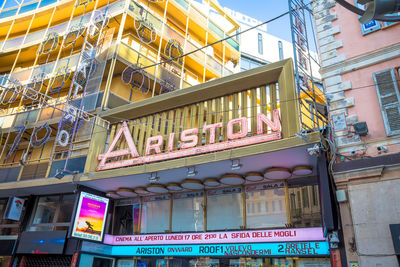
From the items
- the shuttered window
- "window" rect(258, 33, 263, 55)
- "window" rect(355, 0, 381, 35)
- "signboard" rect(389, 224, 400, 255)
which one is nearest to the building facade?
"signboard" rect(389, 224, 400, 255)

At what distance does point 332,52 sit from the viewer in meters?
10.5

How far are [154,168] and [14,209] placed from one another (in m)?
9.23

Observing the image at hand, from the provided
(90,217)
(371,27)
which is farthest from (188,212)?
(371,27)

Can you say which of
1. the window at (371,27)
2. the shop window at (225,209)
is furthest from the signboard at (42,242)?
the window at (371,27)

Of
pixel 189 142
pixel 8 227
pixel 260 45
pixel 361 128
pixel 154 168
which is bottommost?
pixel 8 227

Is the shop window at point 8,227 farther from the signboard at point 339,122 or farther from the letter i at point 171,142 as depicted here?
the signboard at point 339,122

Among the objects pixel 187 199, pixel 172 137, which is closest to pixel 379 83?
pixel 172 137

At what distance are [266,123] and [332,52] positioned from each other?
3355 mm

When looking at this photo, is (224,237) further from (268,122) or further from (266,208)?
(268,122)

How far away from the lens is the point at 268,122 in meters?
10.8

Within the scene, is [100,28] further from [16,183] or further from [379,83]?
[379,83]

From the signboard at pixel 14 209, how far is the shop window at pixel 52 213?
750 millimetres

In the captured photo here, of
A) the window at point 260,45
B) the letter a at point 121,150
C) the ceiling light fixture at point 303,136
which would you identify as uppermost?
the window at point 260,45

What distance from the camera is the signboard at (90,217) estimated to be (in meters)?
13.0
